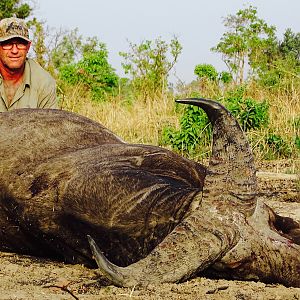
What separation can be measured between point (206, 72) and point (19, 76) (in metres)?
6.70

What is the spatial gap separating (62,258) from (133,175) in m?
0.81

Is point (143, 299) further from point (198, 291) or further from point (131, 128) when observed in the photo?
point (131, 128)

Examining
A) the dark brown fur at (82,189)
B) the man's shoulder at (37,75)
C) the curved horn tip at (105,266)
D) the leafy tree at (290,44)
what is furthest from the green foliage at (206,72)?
the leafy tree at (290,44)

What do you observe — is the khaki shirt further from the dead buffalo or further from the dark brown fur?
the dead buffalo

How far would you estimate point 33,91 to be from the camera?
262 inches

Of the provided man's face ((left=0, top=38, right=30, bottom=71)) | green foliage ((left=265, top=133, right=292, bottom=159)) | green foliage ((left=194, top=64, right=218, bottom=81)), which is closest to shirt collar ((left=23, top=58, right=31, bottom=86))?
man's face ((left=0, top=38, right=30, bottom=71))

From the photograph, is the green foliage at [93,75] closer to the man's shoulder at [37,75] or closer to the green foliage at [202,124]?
the green foliage at [202,124]

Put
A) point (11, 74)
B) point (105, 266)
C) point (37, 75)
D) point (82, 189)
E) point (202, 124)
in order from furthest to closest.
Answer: point (202, 124) < point (37, 75) < point (11, 74) < point (82, 189) < point (105, 266)

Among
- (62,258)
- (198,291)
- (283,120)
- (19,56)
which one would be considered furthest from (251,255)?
(283,120)

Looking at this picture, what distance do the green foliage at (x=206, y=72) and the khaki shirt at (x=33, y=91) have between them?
623 cm

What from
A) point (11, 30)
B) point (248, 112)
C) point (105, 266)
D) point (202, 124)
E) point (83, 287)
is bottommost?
point (83, 287)

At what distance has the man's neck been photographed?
6547mm

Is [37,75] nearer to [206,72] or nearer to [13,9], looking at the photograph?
[206,72]

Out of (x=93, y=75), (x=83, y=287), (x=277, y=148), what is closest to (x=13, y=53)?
(x=83, y=287)
